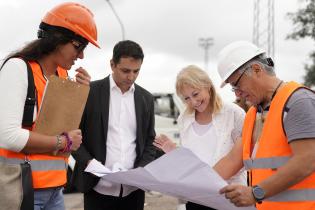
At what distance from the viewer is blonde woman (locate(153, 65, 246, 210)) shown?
3.67m

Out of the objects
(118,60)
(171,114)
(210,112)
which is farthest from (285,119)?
(171,114)

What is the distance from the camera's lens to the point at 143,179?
111 inches

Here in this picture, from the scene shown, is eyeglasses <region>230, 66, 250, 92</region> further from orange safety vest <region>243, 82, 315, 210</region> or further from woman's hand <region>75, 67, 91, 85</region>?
woman's hand <region>75, 67, 91, 85</region>

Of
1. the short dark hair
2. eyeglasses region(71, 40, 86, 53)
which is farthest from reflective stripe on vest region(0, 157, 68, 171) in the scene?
the short dark hair

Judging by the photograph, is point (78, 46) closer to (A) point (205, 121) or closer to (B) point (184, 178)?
(B) point (184, 178)

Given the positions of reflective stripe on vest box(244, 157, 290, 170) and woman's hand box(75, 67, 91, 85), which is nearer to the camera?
reflective stripe on vest box(244, 157, 290, 170)

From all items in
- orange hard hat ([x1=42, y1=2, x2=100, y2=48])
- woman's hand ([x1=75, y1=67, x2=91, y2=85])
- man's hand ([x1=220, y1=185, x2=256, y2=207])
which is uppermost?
orange hard hat ([x1=42, y1=2, x2=100, y2=48])

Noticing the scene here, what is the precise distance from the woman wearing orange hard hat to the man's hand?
0.83 m

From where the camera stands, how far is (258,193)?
2479mm

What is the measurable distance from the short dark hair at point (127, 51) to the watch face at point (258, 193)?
1741mm

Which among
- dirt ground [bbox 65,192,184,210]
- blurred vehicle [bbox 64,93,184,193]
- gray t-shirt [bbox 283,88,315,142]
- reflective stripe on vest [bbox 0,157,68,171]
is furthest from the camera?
blurred vehicle [bbox 64,93,184,193]

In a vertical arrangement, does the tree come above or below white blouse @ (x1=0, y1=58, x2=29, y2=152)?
above

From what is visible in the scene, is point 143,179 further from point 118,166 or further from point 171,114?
point 171,114

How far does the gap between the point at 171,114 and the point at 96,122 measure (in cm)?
854
